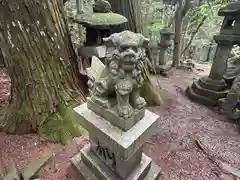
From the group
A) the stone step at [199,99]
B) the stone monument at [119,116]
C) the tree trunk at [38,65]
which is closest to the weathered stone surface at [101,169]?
the stone monument at [119,116]

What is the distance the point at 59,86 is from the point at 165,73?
4.01 m

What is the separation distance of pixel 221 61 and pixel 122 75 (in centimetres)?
313

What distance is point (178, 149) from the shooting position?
2270 mm

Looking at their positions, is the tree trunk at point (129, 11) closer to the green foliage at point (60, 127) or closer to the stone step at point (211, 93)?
the green foliage at point (60, 127)

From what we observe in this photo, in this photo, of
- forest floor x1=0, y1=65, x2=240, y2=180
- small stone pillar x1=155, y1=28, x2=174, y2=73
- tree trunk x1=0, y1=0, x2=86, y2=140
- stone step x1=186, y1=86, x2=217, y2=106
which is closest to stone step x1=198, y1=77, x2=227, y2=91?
stone step x1=186, y1=86, x2=217, y2=106

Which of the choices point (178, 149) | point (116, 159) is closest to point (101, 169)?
point (116, 159)

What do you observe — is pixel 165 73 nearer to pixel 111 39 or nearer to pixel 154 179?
pixel 154 179

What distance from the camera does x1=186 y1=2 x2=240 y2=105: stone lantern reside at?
3.25 meters

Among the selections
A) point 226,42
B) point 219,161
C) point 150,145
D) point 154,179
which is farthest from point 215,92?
point 154,179

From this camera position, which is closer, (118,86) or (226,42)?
(118,86)

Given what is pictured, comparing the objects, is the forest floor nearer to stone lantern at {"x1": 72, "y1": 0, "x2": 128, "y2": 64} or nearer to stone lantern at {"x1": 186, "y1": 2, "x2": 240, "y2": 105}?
stone lantern at {"x1": 186, "y1": 2, "x2": 240, "y2": 105}

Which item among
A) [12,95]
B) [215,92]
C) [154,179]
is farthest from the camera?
[215,92]

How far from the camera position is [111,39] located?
1.27 m

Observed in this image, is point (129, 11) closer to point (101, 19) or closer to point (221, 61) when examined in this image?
point (101, 19)
